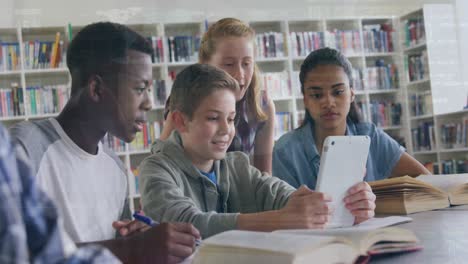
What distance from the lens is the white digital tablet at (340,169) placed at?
1.10 metres

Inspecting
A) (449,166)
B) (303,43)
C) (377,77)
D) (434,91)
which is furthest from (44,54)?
(449,166)

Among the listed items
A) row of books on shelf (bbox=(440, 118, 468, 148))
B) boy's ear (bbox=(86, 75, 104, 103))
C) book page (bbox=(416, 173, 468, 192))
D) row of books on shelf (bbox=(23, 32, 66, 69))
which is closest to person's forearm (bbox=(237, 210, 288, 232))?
boy's ear (bbox=(86, 75, 104, 103))

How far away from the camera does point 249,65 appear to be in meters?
1.46

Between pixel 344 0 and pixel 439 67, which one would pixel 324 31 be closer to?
pixel 344 0

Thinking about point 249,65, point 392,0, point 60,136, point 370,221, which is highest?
point 392,0

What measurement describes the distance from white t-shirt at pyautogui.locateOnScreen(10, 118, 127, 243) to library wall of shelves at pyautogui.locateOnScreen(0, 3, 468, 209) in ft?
0.14

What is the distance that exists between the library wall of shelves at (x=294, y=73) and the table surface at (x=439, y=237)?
0.47 meters

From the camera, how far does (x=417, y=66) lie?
191 cm

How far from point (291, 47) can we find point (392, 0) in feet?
1.61

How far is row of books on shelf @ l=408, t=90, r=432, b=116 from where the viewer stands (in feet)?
6.15

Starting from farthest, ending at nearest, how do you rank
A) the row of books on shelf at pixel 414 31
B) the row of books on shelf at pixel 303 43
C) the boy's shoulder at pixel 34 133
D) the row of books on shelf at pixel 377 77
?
the row of books on shelf at pixel 414 31
the row of books on shelf at pixel 377 77
the row of books on shelf at pixel 303 43
the boy's shoulder at pixel 34 133

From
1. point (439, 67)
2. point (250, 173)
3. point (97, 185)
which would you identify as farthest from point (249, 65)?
point (439, 67)

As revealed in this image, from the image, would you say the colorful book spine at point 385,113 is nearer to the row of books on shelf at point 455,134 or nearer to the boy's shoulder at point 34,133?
the row of books on shelf at point 455,134

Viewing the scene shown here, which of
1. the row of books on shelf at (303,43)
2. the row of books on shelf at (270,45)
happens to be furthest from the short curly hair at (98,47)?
the row of books on shelf at (303,43)
